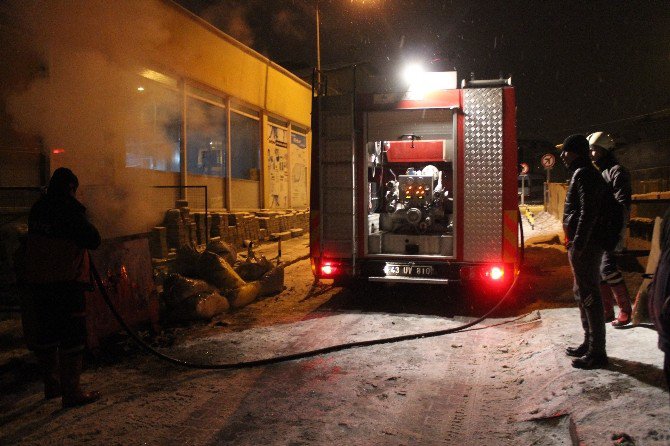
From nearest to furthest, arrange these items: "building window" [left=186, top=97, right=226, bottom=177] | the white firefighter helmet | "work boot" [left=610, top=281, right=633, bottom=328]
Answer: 1. "work boot" [left=610, top=281, right=633, bottom=328]
2. the white firefighter helmet
3. "building window" [left=186, top=97, right=226, bottom=177]

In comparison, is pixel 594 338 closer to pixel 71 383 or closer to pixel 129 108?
pixel 71 383

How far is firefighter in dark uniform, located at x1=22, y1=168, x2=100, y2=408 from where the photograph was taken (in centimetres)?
381

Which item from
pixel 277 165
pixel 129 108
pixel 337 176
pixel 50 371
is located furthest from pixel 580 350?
A: pixel 277 165

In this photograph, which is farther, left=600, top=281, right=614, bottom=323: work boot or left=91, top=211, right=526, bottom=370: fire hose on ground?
left=600, top=281, right=614, bottom=323: work boot

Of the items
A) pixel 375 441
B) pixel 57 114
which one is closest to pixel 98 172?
pixel 57 114

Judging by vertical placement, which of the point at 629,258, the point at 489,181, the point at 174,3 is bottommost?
the point at 629,258

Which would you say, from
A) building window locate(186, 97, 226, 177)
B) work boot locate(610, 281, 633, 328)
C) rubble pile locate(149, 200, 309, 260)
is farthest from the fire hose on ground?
building window locate(186, 97, 226, 177)

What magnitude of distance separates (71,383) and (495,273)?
500 centimetres

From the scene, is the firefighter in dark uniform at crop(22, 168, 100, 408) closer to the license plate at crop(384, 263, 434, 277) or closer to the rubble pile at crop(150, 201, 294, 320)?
the rubble pile at crop(150, 201, 294, 320)

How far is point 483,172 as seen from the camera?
6523 mm

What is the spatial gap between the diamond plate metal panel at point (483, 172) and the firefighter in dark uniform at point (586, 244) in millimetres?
2157

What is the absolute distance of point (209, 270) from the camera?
7.02m

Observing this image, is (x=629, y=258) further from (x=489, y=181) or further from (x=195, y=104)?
(x=195, y=104)

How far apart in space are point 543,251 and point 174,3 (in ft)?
36.3
